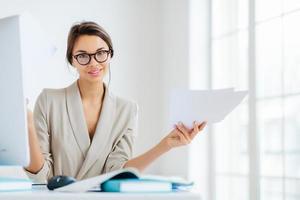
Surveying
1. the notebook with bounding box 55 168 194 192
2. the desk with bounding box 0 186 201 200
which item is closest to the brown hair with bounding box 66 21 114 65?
the notebook with bounding box 55 168 194 192

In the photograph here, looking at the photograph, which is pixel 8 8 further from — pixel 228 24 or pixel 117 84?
pixel 228 24

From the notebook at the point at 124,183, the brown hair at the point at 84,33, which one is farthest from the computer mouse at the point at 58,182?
the brown hair at the point at 84,33

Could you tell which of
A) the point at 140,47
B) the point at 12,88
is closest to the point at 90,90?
the point at 12,88

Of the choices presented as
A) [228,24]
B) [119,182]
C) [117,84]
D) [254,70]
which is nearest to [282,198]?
[254,70]

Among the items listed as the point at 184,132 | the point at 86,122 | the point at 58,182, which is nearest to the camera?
the point at 58,182

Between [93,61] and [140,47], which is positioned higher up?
[140,47]

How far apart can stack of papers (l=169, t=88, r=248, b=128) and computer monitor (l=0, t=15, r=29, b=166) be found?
19.4 inches

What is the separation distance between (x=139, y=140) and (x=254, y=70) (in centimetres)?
114

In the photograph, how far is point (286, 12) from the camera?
319 centimetres

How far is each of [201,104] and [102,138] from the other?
57cm

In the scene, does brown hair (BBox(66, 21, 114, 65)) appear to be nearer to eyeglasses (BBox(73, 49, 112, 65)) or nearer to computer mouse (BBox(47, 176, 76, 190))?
eyeglasses (BBox(73, 49, 112, 65))

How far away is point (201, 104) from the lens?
5.62ft

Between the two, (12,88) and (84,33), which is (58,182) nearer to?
(12,88)

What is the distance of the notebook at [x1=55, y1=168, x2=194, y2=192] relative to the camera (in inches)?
45.2
